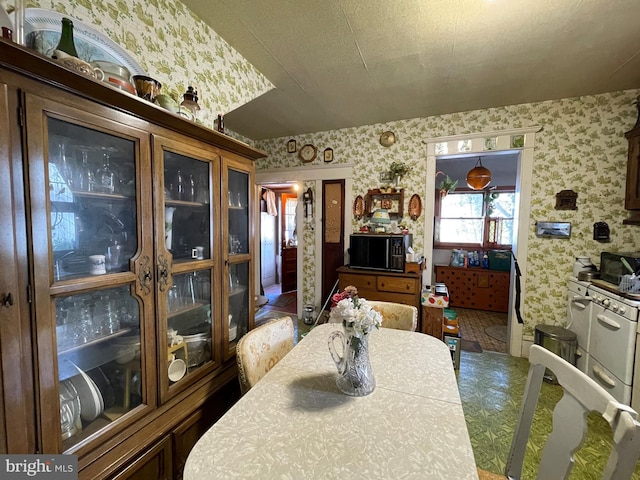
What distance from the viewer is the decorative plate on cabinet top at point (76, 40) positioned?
0.94m

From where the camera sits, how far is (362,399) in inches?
40.6

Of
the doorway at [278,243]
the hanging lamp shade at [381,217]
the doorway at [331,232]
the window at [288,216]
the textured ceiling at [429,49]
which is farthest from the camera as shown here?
the window at [288,216]

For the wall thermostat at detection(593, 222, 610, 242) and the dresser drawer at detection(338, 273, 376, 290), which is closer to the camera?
the wall thermostat at detection(593, 222, 610, 242)

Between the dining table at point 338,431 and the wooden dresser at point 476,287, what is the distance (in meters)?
3.87

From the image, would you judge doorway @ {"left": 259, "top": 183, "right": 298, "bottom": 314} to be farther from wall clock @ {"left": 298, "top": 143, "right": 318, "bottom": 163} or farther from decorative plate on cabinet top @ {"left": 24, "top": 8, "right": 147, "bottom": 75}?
decorative plate on cabinet top @ {"left": 24, "top": 8, "right": 147, "bottom": 75}

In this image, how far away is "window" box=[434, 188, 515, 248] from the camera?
4.74 meters

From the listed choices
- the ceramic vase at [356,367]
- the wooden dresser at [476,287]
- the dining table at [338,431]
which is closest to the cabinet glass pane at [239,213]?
the dining table at [338,431]

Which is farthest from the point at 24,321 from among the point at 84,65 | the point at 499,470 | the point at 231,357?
the point at 499,470

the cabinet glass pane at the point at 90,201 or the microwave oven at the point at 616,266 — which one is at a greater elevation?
the cabinet glass pane at the point at 90,201

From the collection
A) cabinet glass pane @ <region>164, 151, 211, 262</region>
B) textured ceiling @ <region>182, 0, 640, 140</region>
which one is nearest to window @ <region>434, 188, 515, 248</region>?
textured ceiling @ <region>182, 0, 640, 140</region>

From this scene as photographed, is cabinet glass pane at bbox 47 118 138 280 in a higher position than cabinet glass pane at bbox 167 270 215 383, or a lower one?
higher

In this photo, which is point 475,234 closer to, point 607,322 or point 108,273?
point 607,322

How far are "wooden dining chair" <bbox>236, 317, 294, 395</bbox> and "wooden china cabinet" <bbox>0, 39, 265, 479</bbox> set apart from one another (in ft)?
0.95

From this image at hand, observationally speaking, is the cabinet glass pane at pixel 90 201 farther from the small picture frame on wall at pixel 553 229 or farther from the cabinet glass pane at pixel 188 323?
the small picture frame on wall at pixel 553 229
